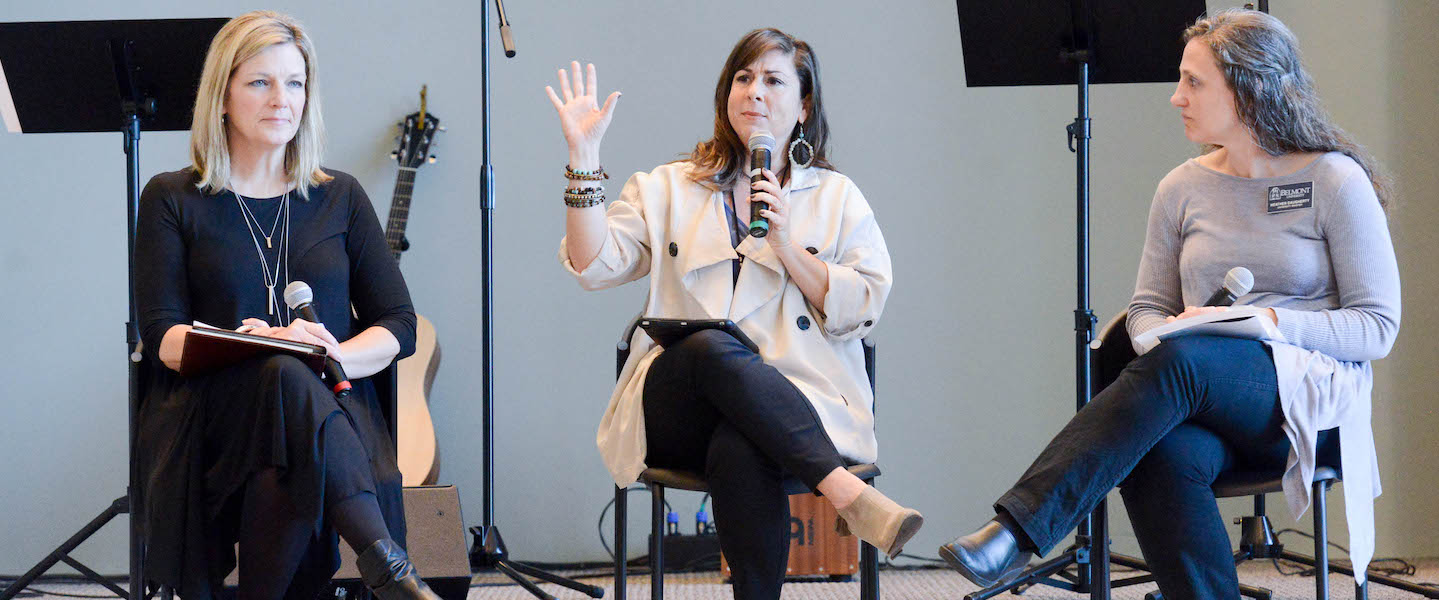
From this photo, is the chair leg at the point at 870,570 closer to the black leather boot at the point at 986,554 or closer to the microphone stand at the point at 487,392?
the black leather boot at the point at 986,554

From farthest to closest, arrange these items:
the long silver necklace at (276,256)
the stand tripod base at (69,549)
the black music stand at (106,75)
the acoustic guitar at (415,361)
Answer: the acoustic guitar at (415,361), the stand tripod base at (69,549), the black music stand at (106,75), the long silver necklace at (276,256)

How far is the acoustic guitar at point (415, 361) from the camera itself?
9.94ft

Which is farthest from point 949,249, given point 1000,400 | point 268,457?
point 268,457

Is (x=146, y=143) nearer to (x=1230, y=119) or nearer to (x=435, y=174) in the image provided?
(x=435, y=174)

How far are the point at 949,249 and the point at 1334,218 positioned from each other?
1510mm

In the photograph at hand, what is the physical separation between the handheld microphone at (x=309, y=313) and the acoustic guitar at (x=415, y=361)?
0.99 metres

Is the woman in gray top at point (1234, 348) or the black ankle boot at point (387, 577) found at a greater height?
the woman in gray top at point (1234, 348)

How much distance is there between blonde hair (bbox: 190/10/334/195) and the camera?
84.2 inches

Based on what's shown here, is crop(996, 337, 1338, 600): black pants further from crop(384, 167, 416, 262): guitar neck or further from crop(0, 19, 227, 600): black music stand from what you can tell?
crop(384, 167, 416, 262): guitar neck

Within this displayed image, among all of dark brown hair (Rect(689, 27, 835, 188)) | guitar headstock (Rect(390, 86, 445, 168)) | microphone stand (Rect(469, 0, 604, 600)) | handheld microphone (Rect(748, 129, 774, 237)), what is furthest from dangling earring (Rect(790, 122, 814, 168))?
guitar headstock (Rect(390, 86, 445, 168))

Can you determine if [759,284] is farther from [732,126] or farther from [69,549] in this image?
[69,549]

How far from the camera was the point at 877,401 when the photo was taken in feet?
11.5

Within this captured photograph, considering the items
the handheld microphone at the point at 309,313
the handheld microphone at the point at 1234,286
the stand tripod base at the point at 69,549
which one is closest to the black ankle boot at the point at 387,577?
the handheld microphone at the point at 309,313

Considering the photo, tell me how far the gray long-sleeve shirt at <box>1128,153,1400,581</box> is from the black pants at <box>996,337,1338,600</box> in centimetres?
6
